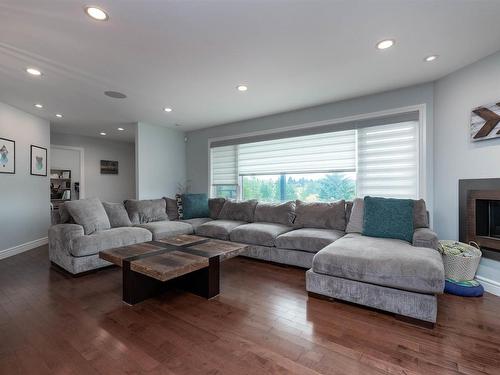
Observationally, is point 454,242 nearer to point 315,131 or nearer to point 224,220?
point 315,131

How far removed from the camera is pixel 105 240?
10.3 ft

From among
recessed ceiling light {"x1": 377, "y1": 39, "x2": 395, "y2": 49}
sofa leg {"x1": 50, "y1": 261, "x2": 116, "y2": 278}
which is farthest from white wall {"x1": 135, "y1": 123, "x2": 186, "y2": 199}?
recessed ceiling light {"x1": 377, "y1": 39, "x2": 395, "y2": 49}

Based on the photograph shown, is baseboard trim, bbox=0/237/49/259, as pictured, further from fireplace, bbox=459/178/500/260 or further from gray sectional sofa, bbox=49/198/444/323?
fireplace, bbox=459/178/500/260

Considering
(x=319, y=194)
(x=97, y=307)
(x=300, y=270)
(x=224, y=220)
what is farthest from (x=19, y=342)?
(x=319, y=194)

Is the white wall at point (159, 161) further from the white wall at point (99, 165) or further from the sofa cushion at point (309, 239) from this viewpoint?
the sofa cushion at point (309, 239)

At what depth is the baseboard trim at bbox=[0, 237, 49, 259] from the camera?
151 inches

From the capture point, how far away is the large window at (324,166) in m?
3.40

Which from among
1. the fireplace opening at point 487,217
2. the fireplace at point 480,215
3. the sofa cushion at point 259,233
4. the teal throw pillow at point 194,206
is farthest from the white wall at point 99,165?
the fireplace opening at point 487,217

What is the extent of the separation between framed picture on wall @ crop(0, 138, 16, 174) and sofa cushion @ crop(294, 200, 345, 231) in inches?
183

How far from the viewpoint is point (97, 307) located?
2.21 metres

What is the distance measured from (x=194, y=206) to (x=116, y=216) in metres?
1.40

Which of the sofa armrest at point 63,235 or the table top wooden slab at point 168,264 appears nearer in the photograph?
the table top wooden slab at point 168,264

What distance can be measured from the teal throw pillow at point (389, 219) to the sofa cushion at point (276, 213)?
4.01 ft

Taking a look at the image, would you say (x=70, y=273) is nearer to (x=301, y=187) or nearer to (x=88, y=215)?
(x=88, y=215)
